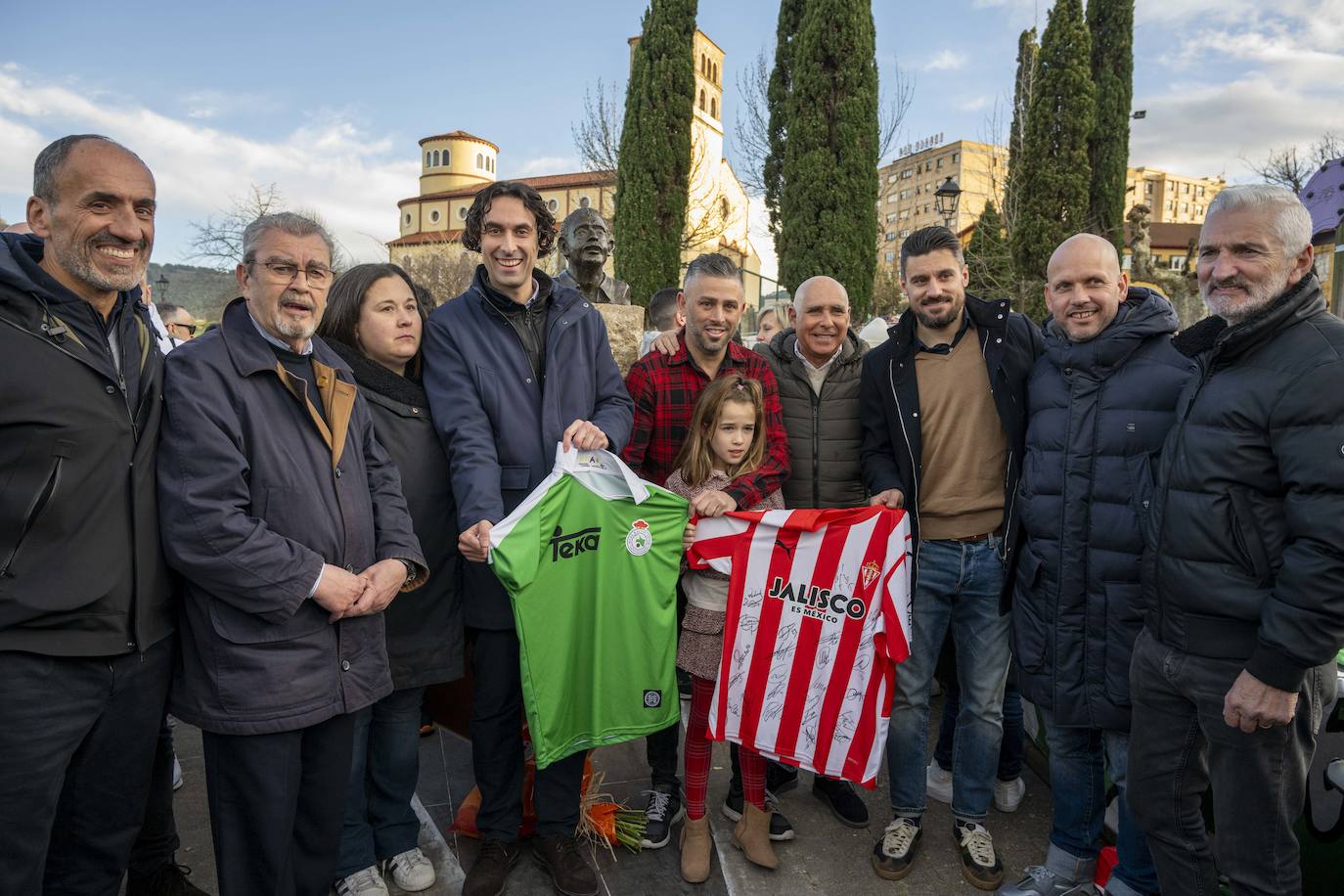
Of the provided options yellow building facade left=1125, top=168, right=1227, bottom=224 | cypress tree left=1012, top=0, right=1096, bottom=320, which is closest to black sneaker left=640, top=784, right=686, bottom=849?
cypress tree left=1012, top=0, right=1096, bottom=320

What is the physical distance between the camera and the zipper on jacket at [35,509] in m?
1.95

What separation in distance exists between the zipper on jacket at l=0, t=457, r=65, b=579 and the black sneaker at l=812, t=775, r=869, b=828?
320 cm

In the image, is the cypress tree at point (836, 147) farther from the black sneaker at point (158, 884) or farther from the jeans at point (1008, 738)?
the black sneaker at point (158, 884)

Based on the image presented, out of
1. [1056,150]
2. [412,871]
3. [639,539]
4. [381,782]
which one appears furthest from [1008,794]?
[1056,150]

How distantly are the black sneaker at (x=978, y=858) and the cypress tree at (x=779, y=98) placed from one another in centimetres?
1832

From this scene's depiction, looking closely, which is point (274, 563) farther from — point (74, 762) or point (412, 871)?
point (412, 871)

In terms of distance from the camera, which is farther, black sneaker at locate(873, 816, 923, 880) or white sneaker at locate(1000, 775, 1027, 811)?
white sneaker at locate(1000, 775, 1027, 811)

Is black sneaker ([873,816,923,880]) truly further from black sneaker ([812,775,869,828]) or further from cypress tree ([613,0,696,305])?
cypress tree ([613,0,696,305])

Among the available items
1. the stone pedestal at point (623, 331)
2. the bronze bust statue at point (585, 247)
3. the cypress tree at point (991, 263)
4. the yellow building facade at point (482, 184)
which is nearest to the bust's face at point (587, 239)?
the bronze bust statue at point (585, 247)

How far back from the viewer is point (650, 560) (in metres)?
3.06

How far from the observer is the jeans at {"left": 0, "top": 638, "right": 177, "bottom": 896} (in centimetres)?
202

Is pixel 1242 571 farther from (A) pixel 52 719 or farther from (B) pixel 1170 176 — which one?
(B) pixel 1170 176

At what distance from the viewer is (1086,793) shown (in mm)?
2953

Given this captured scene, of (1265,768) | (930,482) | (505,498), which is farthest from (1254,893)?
(505,498)
